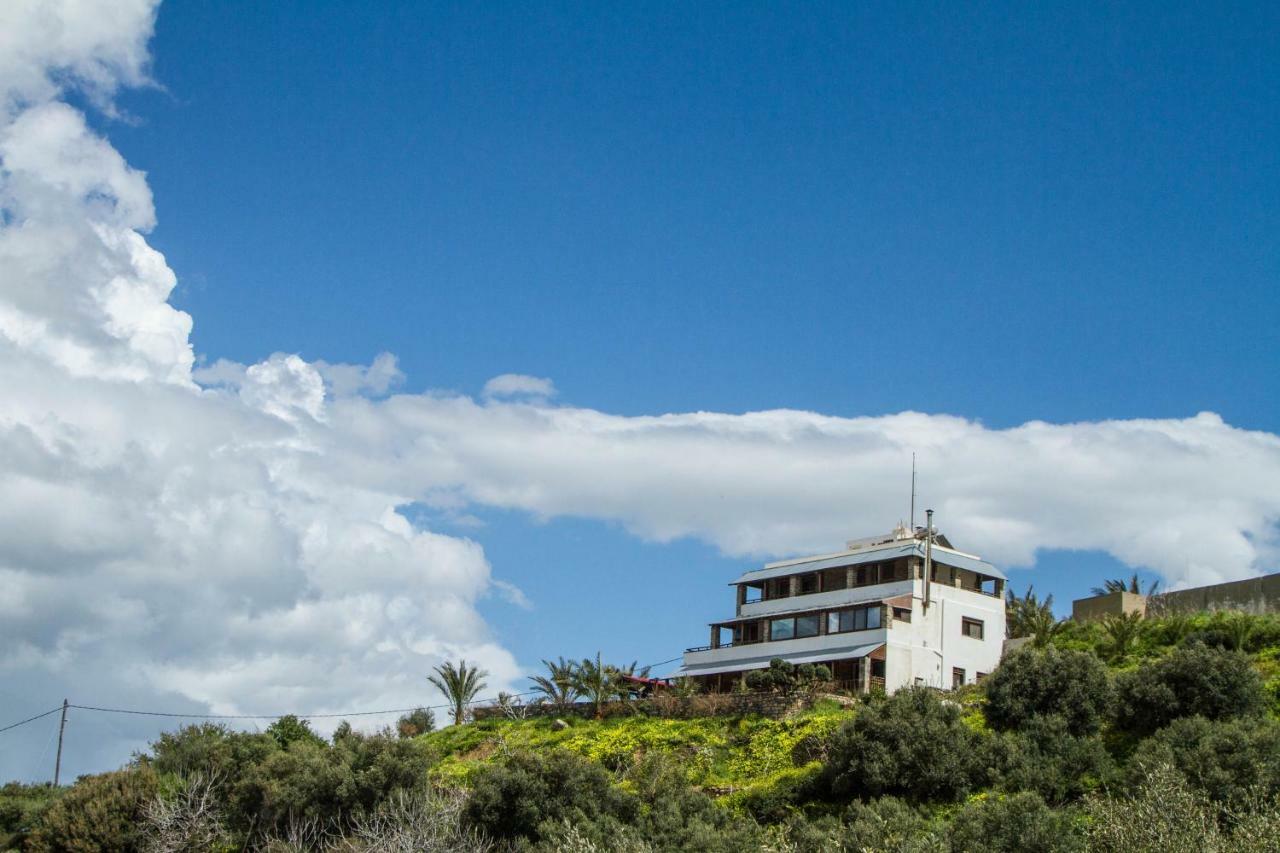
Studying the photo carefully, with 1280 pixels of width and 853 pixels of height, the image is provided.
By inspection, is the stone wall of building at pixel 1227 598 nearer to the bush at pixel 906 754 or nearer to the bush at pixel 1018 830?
the bush at pixel 906 754

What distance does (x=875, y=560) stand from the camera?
69.5 metres

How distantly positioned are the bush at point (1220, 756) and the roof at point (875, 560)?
27.1 metres

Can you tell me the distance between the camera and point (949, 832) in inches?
1403

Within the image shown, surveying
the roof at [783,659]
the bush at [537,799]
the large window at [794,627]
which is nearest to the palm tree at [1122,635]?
the roof at [783,659]

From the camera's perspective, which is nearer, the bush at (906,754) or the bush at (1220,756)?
the bush at (1220,756)

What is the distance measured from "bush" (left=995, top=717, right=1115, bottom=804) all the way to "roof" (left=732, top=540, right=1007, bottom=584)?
23.6 m

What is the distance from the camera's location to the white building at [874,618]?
211 feet

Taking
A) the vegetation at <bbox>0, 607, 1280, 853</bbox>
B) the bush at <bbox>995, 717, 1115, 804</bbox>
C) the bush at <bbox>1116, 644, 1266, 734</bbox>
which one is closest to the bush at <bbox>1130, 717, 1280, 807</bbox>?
the vegetation at <bbox>0, 607, 1280, 853</bbox>

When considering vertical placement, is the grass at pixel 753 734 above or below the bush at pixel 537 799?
above

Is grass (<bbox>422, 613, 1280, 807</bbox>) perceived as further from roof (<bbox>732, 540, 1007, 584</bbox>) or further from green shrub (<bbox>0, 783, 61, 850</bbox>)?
green shrub (<bbox>0, 783, 61, 850</bbox>)

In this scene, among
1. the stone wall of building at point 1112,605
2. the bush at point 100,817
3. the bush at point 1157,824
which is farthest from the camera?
the stone wall of building at point 1112,605

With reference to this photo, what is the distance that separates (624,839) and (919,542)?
37755mm

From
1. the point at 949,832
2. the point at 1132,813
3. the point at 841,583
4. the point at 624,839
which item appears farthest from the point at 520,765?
the point at 841,583

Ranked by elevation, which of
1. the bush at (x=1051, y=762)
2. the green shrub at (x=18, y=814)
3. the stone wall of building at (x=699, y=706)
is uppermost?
the stone wall of building at (x=699, y=706)
